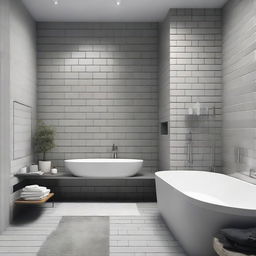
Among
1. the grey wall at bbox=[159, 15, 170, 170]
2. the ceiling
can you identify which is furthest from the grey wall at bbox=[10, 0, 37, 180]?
the grey wall at bbox=[159, 15, 170, 170]

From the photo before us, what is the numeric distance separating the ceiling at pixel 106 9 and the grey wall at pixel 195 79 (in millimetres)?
226

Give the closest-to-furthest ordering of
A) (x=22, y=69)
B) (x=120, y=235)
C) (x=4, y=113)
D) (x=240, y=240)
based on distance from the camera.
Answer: (x=240, y=240)
(x=120, y=235)
(x=4, y=113)
(x=22, y=69)

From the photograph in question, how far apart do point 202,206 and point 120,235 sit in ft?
4.91

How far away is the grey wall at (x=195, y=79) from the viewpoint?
5.42 metres

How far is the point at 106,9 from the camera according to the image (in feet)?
18.4

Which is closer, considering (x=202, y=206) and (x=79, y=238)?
(x=202, y=206)

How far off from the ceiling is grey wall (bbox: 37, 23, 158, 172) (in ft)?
0.83

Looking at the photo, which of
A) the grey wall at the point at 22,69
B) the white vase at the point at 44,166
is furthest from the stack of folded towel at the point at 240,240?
the white vase at the point at 44,166

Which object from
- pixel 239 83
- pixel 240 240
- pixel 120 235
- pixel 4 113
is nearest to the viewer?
pixel 240 240

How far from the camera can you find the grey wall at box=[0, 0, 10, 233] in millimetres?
4336

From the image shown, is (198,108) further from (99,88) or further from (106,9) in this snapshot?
(106,9)

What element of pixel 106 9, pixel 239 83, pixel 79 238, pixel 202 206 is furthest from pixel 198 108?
pixel 79 238

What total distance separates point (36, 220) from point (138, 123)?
2714mm

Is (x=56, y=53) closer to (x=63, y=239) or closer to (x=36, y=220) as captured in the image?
(x=36, y=220)
